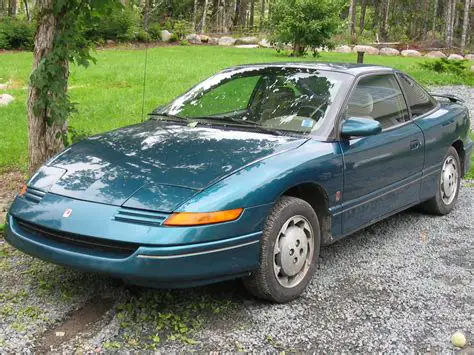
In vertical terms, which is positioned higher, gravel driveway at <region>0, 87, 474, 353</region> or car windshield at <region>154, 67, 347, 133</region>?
car windshield at <region>154, 67, 347, 133</region>

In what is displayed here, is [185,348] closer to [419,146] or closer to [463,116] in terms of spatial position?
[419,146]

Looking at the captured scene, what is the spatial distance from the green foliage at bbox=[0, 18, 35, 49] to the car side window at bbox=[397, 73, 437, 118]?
79.9 feet

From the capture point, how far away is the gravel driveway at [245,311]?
10.5 ft

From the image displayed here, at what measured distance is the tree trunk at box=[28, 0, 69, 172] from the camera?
5371 millimetres

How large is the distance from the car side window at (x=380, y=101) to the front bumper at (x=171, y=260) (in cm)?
164

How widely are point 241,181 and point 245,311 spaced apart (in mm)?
824

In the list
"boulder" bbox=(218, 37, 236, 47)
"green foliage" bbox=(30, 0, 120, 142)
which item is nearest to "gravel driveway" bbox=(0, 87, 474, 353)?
"green foliage" bbox=(30, 0, 120, 142)

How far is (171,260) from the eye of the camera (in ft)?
10.3

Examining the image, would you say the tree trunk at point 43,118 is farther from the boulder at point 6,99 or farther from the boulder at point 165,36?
the boulder at point 165,36

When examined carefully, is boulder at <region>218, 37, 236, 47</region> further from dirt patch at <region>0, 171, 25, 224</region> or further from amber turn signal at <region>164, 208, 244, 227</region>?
amber turn signal at <region>164, 208, 244, 227</region>

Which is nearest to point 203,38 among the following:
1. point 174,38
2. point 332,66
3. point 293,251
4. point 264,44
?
point 174,38

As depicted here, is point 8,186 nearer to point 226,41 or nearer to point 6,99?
point 6,99

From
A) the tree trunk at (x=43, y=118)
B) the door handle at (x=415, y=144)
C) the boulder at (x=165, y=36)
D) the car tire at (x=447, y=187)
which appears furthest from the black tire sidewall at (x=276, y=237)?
the boulder at (x=165, y=36)

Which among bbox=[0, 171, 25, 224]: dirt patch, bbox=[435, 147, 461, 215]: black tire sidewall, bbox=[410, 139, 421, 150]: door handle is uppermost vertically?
bbox=[410, 139, 421, 150]: door handle
